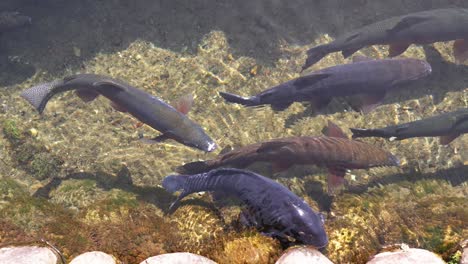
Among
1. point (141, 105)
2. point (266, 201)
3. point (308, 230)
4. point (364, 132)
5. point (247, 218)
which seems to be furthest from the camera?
point (364, 132)

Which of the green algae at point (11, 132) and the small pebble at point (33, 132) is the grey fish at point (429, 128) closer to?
the small pebble at point (33, 132)

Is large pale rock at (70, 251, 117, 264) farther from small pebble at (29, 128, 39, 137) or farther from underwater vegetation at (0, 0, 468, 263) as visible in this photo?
small pebble at (29, 128, 39, 137)

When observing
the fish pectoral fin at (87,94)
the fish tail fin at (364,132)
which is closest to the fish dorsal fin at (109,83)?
the fish pectoral fin at (87,94)

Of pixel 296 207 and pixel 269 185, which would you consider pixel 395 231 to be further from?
pixel 269 185

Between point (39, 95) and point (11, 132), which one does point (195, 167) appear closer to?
point (39, 95)

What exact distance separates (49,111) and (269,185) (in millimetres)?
4658

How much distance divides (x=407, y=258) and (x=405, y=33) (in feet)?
15.9

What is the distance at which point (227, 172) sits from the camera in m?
5.36

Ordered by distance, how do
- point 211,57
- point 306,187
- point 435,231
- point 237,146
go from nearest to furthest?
1. point 435,231
2. point 306,187
3. point 237,146
4. point 211,57

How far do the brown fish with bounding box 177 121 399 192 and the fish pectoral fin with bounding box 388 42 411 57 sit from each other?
260 centimetres

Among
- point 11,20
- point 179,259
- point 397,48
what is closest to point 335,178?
point 179,259

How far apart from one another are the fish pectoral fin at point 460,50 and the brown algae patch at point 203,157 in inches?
10.4

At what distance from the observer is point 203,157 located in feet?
23.0

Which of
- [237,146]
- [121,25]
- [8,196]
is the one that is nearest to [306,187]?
[237,146]
